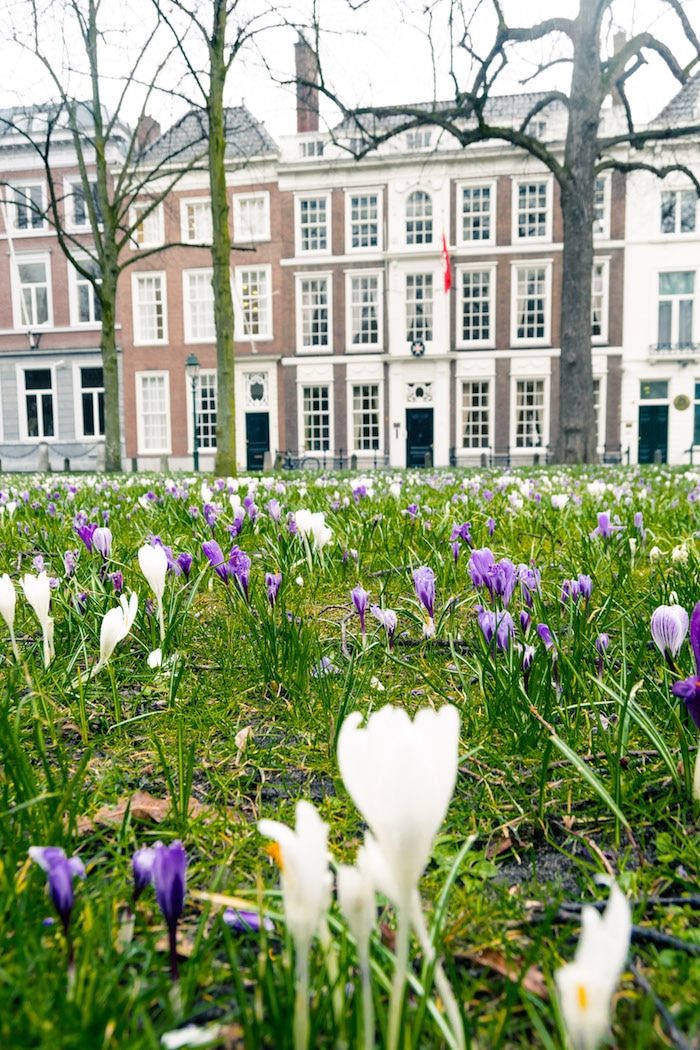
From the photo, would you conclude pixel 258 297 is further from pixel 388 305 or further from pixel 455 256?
pixel 455 256

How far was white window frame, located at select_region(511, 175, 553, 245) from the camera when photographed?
27.1 meters

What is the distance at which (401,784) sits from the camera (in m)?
0.50

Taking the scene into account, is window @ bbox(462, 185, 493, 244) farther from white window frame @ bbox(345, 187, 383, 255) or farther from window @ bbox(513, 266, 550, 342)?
white window frame @ bbox(345, 187, 383, 255)

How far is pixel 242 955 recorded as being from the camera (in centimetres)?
82

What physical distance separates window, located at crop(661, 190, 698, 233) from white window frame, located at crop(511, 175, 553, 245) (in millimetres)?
4172

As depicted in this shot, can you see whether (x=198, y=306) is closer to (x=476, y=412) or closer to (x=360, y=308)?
(x=360, y=308)

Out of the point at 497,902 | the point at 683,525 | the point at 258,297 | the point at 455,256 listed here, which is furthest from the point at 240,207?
the point at 497,902

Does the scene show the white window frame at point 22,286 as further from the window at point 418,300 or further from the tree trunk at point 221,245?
the tree trunk at point 221,245

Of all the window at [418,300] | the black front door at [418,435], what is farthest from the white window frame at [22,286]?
the black front door at [418,435]

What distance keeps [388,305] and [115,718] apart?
27963 mm

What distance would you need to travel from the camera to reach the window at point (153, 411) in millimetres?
29109

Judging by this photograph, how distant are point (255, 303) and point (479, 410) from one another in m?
10.2

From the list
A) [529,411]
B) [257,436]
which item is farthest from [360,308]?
[529,411]

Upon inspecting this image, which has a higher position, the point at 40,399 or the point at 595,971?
the point at 40,399
